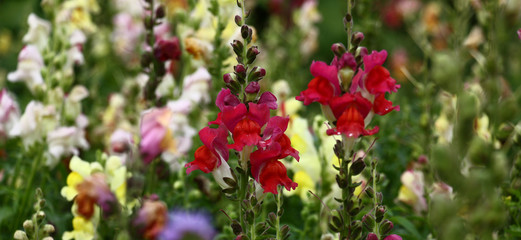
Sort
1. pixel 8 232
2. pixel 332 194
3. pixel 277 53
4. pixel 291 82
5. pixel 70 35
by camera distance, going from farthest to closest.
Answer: pixel 277 53 < pixel 291 82 < pixel 70 35 < pixel 8 232 < pixel 332 194

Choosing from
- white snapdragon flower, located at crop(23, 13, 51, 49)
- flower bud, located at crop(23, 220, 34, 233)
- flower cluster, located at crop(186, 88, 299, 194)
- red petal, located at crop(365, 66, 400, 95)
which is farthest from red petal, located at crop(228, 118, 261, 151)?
white snapdragon flower, located at crop(23, 13, 51, 49)

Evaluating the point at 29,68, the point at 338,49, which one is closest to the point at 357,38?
the point at 338,49

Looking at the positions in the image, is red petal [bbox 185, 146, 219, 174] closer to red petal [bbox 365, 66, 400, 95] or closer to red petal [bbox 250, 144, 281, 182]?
red petal [bbox 250, 144, 281, 182]

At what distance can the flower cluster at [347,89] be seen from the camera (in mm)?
1043

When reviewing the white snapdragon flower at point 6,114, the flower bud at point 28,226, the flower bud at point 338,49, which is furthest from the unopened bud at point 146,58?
the flower bud at point 338,49

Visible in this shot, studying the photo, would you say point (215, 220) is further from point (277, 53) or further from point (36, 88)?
point (277, 53)

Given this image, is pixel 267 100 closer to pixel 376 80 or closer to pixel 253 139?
pixel 253 139

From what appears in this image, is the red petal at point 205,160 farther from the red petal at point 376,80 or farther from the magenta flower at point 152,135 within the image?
the red petal at point 376,80

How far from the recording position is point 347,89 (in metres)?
1.07

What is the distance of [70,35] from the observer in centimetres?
225

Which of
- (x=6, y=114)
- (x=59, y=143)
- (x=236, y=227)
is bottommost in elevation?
(x=236, y=227)

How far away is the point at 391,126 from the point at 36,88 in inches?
50.6

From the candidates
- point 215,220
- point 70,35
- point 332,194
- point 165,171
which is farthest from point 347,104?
point 70,35

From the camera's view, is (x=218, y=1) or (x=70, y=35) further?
(x=70, y=35)
